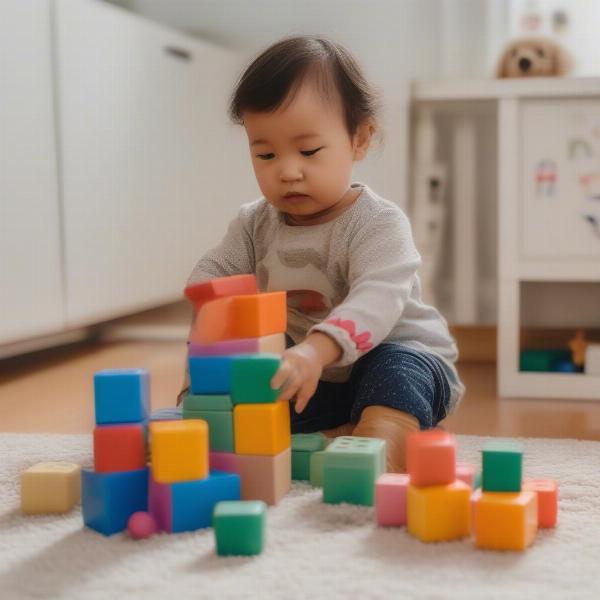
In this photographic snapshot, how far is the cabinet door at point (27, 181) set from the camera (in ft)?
4.94

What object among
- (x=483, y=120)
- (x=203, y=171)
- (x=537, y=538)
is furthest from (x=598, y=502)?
(x=203, y=171)

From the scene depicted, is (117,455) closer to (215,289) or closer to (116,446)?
(116,446)

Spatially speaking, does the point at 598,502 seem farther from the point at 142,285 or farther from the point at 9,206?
the point at 142,285

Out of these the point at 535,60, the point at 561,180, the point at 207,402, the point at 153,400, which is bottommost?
the point at 153,400

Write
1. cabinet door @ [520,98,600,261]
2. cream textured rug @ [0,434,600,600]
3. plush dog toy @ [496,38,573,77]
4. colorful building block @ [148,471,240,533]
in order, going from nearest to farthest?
cream textured rug @ [0,434,600,600] → colorful building block @ [148,471,240,533] → cabinet door @ [520,98,600,261] → plush dog toy @ [496,38,573,77]

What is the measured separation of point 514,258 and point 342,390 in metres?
0.52

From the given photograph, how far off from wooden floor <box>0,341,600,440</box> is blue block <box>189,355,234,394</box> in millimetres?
472

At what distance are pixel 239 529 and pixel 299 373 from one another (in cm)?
18

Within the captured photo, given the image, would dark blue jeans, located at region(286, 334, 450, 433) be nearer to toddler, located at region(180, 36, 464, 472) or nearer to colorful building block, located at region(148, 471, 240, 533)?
toddler, located at region(180, 36, 464, 472)

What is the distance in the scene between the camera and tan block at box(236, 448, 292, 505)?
2.61 feet

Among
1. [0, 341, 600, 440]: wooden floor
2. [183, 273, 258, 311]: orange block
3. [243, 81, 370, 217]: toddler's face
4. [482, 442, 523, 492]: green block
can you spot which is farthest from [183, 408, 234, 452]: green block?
[0, 341, 600, 440]: wooden floor

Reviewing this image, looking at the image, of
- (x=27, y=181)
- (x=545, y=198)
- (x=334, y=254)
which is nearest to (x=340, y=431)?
(x=334, y=254)

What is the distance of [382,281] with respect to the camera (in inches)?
38.5

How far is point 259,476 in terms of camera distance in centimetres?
80
